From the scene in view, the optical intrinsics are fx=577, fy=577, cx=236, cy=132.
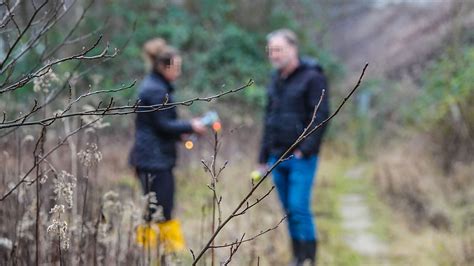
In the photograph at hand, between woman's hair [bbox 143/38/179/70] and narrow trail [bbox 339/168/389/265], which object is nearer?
woman's hair [bbox 143/38/179/70]

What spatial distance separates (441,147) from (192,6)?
715 cm

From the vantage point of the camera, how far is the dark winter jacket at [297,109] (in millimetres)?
4008

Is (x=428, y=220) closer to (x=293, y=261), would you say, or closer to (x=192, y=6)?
(x=293, y=261)

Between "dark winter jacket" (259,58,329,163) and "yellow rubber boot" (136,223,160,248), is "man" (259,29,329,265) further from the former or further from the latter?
"yellow rubber boot" (136,223,160,248)

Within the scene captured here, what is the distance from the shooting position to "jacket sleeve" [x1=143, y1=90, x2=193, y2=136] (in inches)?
152

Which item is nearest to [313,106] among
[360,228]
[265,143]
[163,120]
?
[265,143]

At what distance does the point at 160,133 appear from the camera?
3.98m

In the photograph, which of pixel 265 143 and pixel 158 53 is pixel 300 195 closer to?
pixel 265 143

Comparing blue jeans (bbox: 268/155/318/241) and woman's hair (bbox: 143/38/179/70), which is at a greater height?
woman's hair (bbox: 143/38/179/70)

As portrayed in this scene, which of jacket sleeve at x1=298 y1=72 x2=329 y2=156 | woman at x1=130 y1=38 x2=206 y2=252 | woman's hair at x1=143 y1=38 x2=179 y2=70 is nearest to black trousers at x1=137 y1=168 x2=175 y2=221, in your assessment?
woman at x1=130 y1=38 x2=206 y2=252

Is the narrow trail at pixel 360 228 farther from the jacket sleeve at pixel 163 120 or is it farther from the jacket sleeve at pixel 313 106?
the jacket sleeve at pixel 163 120

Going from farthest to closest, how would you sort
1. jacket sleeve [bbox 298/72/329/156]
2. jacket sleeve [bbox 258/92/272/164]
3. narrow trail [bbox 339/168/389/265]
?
narrow trail [bbox 339/168/389/265], jacket sleeve [bbox 258/92/272/164], jacket sleeve [bbox 298/72/329/156]

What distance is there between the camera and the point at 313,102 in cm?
400

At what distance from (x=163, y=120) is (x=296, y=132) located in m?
0.93
